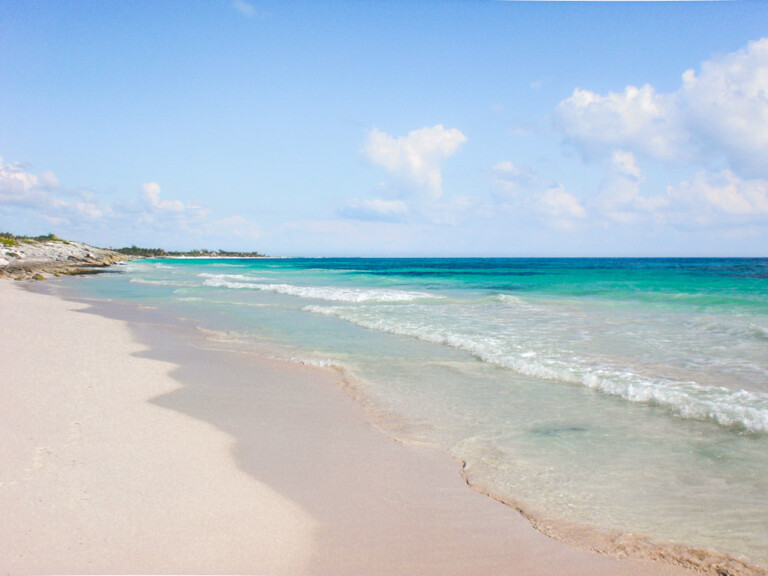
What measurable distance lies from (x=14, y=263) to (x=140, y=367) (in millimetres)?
47972

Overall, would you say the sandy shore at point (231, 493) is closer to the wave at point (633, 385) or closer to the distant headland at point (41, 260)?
the wave at point (633, 385)

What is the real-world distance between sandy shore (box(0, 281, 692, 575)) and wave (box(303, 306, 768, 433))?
3.83 metres

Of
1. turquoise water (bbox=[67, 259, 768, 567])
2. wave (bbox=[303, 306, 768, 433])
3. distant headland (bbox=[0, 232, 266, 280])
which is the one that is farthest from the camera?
distant headland (bbox=[0, 232, 266, 280])

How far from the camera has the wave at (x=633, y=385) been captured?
6.54 m

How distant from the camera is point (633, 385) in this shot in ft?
25.9

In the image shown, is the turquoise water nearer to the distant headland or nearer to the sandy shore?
the sandy shore

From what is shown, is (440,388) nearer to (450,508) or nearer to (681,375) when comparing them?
(450,508)

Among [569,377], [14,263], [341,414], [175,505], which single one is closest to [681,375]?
A: [569,377]

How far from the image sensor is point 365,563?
3.40m

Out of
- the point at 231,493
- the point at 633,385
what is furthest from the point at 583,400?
the point at 231,493

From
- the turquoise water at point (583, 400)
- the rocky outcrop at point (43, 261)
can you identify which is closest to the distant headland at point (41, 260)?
the rocky outcrop at point (43, 261)

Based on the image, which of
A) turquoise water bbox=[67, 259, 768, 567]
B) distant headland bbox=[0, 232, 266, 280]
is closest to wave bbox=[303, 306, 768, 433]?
turquoise water bbox=[67, 259, 768, 567]

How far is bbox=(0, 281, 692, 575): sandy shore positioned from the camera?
3.41 metres

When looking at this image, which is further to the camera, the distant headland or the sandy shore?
the distant headland
